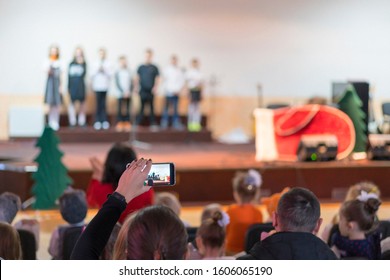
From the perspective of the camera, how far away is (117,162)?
144 inches

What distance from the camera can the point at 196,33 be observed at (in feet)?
47.0

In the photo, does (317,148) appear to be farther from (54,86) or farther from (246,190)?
(54,86)

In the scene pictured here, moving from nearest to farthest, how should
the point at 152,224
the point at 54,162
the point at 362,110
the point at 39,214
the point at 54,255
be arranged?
the point at 152,224, the point at 54,255, the point at 54,162, the point at 39,214, the point at 362,110

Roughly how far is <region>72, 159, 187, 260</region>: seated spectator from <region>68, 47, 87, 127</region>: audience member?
35.5 feet

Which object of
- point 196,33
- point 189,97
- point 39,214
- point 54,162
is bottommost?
point 39,214

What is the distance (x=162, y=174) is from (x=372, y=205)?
5.18ft

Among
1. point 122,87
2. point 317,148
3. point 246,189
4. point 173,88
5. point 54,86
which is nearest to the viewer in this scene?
point 246,189

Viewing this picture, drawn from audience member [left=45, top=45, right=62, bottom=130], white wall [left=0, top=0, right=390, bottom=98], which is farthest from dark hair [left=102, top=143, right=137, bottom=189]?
white wall [left=0, top=0, right=390, bottom=98]

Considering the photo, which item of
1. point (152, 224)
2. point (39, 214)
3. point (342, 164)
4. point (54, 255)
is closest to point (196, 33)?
point (342, 164)

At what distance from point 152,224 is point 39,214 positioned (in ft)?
18.0

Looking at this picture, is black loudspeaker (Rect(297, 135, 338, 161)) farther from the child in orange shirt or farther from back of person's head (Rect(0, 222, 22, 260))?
back of person's head (Rect(0, 222, 22, 260))

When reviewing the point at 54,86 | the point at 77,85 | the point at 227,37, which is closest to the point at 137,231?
the point at 54,86

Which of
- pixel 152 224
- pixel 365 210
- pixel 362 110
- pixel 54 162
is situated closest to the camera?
pixel 152 224
